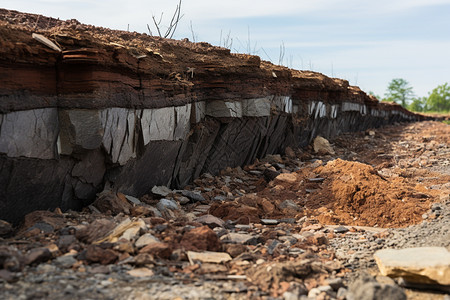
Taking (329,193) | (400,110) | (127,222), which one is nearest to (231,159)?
(329,193)

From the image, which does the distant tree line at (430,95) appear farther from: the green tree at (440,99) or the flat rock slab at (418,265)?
the flat rock slab at (418,265)

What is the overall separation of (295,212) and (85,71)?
3.54 metres

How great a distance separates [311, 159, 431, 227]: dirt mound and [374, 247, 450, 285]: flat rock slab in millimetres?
1986

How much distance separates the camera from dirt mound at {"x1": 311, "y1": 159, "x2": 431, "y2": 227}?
6375mm

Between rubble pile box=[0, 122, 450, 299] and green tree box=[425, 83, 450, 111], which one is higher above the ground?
green tree box=[425, 83, 450, 111]

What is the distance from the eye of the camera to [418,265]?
12.9 feet

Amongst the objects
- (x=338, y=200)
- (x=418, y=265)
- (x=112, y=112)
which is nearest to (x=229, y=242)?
(x=418, y=265)

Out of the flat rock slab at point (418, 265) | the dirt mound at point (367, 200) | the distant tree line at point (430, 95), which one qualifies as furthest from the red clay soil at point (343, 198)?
the distant tree line at point (430, 95)

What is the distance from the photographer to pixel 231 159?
31.9ft

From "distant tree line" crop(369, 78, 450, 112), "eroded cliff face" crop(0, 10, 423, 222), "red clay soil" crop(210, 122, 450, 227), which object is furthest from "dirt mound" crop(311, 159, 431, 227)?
"distant tree line" crop(369, 78, 450, 112)

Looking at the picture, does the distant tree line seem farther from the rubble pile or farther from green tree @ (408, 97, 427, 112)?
the rubble pile

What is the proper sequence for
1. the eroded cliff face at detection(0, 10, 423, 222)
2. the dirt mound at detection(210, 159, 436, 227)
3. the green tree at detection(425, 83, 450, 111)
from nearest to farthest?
the eroded cliff face at detection(0, 10, 423, 222) < the dirt mound at detection(210, 159, 436, 227) < the green tree at detection(425, 83, 450, 111)

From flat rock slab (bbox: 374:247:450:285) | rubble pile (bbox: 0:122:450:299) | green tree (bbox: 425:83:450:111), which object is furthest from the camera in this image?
green tree (bbox: 425:83:450:111)

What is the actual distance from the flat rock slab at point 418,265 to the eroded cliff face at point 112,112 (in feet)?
11.6
